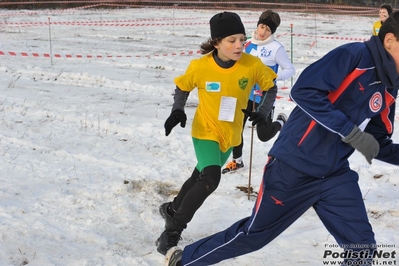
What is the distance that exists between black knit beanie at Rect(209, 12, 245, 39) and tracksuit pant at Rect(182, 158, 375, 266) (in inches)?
49.1

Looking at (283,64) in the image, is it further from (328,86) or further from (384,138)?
(328,86)

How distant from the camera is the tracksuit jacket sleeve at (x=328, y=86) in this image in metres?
2.73

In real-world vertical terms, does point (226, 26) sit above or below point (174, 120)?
above

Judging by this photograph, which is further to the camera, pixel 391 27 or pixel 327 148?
pixel 327 148

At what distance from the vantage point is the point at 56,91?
1033 cm

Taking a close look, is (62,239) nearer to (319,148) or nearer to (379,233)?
(319,148)

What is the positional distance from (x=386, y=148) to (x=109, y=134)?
4.79 meters

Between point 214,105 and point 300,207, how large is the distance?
1233 millimetres

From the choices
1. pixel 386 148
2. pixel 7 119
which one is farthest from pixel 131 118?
pixel 386 148

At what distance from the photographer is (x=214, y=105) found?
13.2 feet

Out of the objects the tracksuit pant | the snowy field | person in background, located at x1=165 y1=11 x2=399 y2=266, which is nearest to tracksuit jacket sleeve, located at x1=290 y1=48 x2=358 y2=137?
person in background, located at x1=165 y1=11 x2=399 y2=266

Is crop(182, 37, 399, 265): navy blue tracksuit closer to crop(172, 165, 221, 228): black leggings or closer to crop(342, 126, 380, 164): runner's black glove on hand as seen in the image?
crop(342, 126, 380, 164): runner's black glove on hand

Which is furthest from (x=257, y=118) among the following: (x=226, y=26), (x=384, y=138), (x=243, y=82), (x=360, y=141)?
(x=360, y=141)

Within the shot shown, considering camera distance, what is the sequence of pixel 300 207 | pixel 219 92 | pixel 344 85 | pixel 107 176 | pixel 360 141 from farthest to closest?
pixel 107 176 → pixel 219 92 → pixel 300 207 → pixel 344 85 → pixel 360 141
